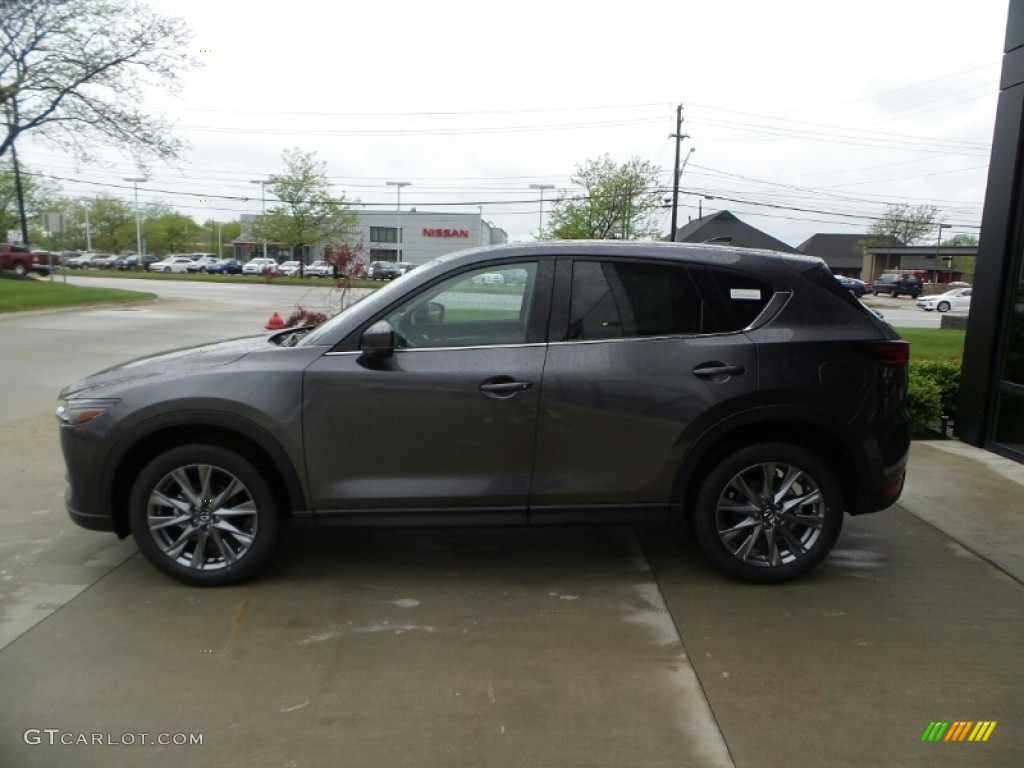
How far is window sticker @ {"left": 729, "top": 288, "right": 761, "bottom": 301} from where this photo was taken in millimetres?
4293

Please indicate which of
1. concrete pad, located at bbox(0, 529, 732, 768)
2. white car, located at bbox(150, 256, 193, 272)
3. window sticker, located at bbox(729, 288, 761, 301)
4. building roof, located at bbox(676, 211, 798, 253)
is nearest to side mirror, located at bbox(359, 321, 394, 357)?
concrete pad, located at bbox(0, 529, 732, 768)

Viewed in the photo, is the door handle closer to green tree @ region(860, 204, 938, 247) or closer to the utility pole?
the utility pole

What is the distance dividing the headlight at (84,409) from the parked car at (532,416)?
11 mm

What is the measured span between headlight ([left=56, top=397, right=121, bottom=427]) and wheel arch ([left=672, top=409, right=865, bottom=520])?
9.66 feet

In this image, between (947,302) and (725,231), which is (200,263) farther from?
(947,302)

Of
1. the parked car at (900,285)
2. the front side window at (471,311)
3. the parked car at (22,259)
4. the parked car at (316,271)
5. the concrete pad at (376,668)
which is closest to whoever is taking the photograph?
the concrete pad at (376,668)

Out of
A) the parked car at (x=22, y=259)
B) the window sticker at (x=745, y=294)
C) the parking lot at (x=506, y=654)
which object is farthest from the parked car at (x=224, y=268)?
the window sticker at (x=745, y=294)

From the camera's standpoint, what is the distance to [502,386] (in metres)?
4.09

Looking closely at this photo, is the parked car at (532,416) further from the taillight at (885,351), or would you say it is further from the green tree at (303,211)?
the green tree at (303,211)

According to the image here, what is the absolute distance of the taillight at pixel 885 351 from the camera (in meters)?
4.23

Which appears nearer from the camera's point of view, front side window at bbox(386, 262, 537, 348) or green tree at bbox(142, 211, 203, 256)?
front side window at bbox(386, 262, 537, 348)

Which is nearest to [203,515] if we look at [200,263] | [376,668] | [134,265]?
[376,668]

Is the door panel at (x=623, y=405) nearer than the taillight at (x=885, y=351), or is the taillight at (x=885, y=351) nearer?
the door panel at (x=623, y=405)

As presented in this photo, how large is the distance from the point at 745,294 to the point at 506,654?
220 centimetres
